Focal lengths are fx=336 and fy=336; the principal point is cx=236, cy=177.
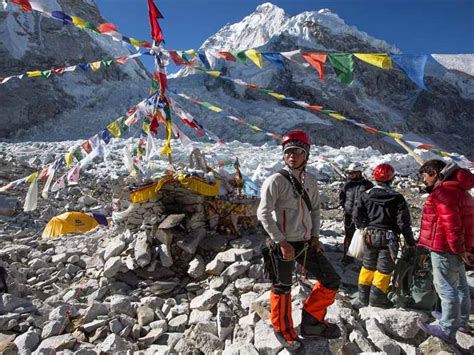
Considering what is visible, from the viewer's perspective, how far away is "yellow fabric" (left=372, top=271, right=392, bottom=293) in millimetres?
3379

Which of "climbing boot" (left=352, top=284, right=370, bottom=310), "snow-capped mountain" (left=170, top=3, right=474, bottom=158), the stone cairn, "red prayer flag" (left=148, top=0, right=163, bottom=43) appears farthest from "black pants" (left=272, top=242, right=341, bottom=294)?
"snow-capped mountain" (left=170, top=3, right=474, bottom=158)

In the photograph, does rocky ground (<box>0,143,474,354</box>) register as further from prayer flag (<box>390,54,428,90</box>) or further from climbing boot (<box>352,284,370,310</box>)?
prayer flag (<box>390,54,428,90</box>)

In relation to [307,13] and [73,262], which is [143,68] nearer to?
[307,13]

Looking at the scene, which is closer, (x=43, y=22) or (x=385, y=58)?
(x=385, y=58)

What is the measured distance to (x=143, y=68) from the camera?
51.6 metres

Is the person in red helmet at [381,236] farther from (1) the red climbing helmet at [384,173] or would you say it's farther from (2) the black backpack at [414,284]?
(2) the black backpack at [414,284]

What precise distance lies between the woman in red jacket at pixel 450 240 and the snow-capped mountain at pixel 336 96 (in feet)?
96.6

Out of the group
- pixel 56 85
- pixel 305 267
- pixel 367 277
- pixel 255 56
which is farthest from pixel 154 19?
pixel 56 85

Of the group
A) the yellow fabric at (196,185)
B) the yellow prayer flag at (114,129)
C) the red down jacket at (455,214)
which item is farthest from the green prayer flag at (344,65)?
the yellow prayer flag at (114,129)

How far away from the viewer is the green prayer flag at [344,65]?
12.2 ft

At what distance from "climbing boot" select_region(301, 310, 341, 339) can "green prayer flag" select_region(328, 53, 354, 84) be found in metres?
2.48

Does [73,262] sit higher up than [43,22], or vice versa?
[43,22]

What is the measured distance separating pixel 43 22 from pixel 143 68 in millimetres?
15117

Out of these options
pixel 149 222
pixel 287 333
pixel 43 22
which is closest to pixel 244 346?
pixel 287 333
